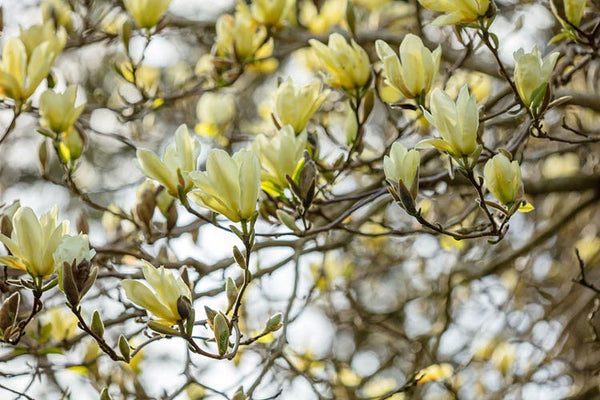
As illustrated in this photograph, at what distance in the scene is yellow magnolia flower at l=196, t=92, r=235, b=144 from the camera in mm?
2354

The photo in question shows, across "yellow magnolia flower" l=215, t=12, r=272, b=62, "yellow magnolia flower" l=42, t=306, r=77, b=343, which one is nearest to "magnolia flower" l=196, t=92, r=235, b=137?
"yellow magnolia flower" l=215, t=12, r=272, b=62

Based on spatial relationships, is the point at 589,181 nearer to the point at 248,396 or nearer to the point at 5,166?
the point at 248,396

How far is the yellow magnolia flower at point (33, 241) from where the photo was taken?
3.78 feet

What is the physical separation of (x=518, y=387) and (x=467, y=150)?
4.93 ft

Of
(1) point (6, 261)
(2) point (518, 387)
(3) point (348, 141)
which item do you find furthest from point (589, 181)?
(1) point (6, 261)

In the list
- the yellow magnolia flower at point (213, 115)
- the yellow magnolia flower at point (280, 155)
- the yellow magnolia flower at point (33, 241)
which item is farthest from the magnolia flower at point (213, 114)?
the yellow magnolia flower at point (33, 241)

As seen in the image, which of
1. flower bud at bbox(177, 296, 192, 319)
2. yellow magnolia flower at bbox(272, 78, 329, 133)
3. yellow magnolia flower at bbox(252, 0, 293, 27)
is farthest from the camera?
yellow magnolia flower at bbox(252, 0, 293, 27)

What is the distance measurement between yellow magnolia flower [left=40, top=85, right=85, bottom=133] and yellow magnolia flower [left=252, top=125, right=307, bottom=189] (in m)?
0.46

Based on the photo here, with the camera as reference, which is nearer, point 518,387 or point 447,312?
point 447,312

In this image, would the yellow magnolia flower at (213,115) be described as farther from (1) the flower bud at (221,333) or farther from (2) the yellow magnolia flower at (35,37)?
(1) the flower bud at (221,333)

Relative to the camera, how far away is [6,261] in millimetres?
1186

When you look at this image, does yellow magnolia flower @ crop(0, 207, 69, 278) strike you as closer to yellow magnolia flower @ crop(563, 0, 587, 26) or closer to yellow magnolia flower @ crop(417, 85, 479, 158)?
yellow magnolia flower @ crop(417, 85, 479, 158)

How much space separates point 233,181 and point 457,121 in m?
0.36

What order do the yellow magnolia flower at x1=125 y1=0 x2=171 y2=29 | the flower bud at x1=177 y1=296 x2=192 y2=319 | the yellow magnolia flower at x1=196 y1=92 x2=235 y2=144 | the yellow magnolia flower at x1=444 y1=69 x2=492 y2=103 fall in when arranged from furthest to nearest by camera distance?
the yellow magnolia flower at x1=196 y1=92 x2=235 y2=144, the yellow magnolia flower at x1=444 y1=69 x2=492 y2=103, the yellow magnolia flower at x1=125 y1=0 x2=171 y2=29, the flower bud at x1=177 y1=296 x2=192 y2=319
